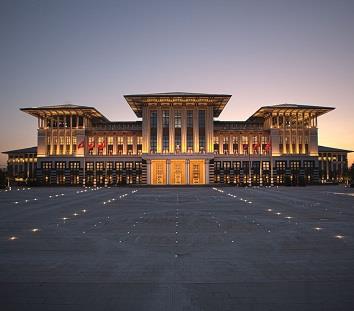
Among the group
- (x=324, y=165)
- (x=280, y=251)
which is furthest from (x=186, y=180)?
(x=280, y=251)

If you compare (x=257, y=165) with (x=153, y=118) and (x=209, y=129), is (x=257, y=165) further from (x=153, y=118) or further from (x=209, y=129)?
(x=153, y=118)

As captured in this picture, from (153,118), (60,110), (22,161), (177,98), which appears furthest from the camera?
(22,161)

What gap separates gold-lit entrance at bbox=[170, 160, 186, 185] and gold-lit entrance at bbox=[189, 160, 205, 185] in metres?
2.27

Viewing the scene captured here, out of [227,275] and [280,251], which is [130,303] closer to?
[227,275]

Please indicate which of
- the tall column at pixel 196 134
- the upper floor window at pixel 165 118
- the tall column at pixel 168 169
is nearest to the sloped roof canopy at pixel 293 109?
the tall column at pixel 196 134

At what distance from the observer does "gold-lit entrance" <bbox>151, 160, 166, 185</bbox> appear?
95.9m

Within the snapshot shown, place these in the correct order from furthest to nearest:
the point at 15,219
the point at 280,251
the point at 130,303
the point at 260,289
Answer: the point at 15,219 → the point at 280,251 → the point at 260,289 → the point at 130,303

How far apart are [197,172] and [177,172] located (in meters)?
5.62

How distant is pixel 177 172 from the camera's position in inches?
3888

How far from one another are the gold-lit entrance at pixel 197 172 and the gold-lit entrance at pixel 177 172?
7.45 feet

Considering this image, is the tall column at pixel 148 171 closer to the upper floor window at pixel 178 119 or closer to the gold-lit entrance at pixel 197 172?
the gold-lit entrance at pixel 197 172

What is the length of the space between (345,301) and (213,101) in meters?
89.6

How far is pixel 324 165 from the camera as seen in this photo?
138125 millimetres

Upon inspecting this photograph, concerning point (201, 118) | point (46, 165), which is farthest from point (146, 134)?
point (46, 165)
